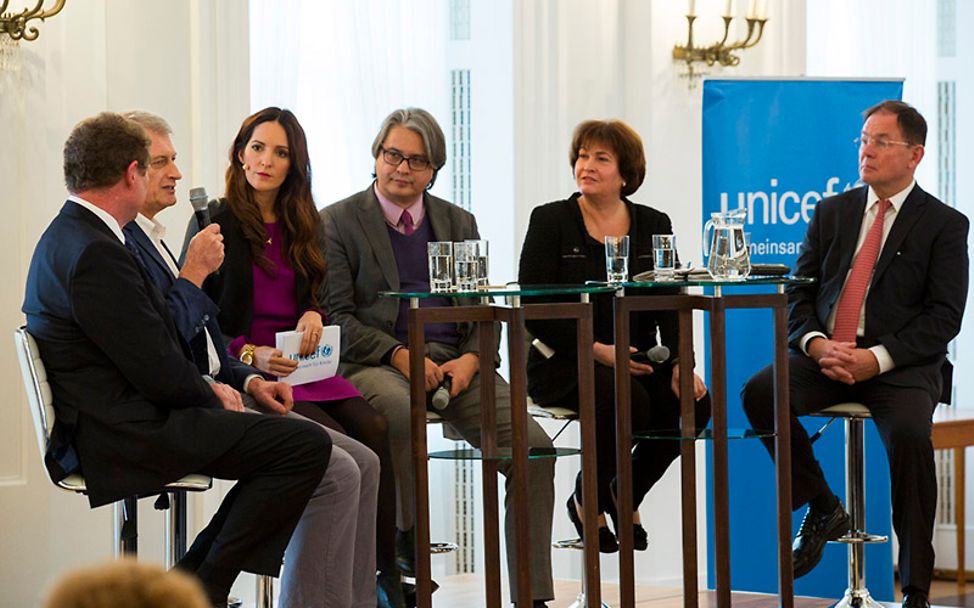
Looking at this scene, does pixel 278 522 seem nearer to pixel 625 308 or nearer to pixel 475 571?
pixel 625 308

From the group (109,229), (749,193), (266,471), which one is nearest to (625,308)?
(266,471)

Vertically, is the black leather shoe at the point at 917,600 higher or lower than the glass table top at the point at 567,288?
lower

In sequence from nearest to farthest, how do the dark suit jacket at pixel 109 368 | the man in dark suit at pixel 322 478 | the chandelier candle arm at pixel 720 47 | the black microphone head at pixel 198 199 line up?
the dark suit jacket at pixel 109 368
the man in dark suit at pixel 322 478
the black microphone head at pixel 198 199
the chandelier candle arm at pixel 720 47

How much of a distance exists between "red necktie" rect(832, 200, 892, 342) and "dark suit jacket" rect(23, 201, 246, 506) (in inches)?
78.0

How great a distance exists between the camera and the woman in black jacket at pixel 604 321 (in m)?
3.76

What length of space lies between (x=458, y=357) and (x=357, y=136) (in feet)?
5.03

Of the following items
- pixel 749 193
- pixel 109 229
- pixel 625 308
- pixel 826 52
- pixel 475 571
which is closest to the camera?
pixel 109 229

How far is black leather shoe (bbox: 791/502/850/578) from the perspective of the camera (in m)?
3.84

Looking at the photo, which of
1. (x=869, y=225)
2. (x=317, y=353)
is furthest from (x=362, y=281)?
(x=869, y=225)

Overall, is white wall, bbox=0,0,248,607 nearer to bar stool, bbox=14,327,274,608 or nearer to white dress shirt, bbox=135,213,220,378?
bar stool, bbox=14,327,274,608

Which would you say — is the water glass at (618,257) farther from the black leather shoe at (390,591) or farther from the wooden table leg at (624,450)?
the black leather shoe at (390,591)

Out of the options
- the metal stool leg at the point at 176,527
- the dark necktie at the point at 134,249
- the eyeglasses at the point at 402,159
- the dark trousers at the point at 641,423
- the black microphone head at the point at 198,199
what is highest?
the eyeglasses at the point at 402,159

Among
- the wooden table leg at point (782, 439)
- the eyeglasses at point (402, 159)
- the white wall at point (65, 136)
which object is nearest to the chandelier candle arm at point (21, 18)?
the white wall at point (65, 136)

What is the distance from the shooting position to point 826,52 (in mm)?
6633
